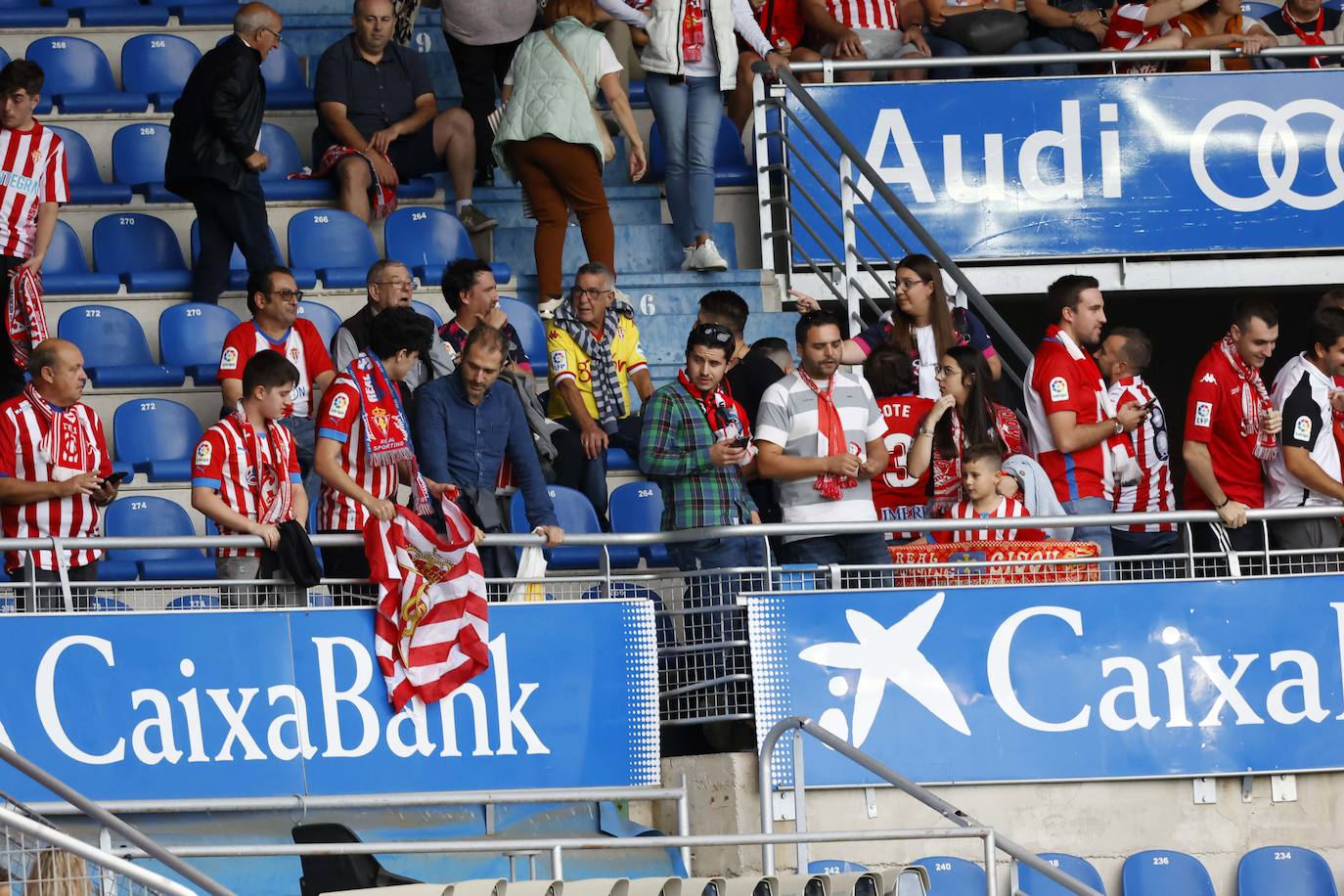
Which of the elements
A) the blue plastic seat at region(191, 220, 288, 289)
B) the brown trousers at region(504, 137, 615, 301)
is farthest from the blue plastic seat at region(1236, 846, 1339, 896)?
the blue plastic seat at region(191, 220, 288, 289)

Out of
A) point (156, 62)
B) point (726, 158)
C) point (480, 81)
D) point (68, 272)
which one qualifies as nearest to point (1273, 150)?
point (726, 158)

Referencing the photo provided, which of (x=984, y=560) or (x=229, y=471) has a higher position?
(x=229, y=471)

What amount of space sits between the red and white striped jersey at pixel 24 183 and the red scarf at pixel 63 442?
6.03 ft

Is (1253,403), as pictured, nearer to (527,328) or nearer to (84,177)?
(527,328)

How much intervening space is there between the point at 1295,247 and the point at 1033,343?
7.66ft

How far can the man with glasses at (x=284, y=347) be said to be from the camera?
9211 mm

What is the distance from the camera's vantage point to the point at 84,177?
11547 mm

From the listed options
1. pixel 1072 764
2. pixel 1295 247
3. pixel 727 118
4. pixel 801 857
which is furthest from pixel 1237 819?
pixel 727 118

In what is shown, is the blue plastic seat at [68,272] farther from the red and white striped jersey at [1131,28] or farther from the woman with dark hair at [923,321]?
the red and white striped jersey at [1131,28]

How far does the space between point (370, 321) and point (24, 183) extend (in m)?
2.08

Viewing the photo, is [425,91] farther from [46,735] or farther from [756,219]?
[46,735]

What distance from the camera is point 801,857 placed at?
26.5ft

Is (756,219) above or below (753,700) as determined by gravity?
above

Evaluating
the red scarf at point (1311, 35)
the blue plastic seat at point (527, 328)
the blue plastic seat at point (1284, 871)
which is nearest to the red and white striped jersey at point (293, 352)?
the blue plastic seat at point (527, 328)
